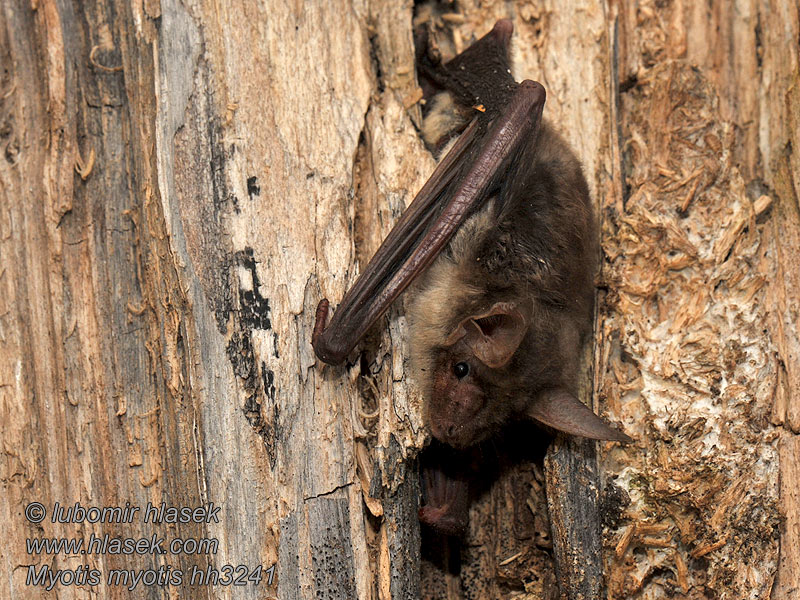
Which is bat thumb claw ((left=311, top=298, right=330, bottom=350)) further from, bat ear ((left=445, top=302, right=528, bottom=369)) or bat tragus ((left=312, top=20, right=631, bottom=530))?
bat ear ((left=445, top=302, right=528, bottom=369))

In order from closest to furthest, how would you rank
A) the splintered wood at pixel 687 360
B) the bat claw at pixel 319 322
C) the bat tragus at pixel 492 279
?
the bat claw at pixel 319 322
the bat tragus at pixel 492 279
the splintered wood at pixel 687 360

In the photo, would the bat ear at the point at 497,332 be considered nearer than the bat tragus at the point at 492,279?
Yes

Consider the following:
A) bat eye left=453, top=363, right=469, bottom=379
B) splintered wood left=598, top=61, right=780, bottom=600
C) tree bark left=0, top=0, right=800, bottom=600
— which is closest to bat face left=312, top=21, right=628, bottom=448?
bat eye left=453, top=363, right=469, bottom=379

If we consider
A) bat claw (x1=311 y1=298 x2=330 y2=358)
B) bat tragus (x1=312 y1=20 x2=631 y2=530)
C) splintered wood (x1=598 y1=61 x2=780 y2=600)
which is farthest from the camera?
splintered wood (x1=598 y1=61 x2=780 y2=600)

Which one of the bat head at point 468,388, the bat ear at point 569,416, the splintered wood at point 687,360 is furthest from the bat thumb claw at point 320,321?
the splintered wood at point 687,360

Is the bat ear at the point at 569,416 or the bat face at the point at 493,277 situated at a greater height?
the bat face at the point at 493,277

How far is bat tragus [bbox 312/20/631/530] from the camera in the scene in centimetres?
364

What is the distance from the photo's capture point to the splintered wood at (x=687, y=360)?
3.79m

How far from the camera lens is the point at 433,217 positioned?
3.73m

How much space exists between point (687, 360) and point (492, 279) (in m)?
1.20

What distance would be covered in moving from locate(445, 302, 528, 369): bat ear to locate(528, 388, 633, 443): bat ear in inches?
15.3

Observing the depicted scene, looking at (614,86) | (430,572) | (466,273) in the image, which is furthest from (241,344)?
(614,86)

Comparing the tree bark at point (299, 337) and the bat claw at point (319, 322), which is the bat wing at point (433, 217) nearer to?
the bat claw at point (319, 322)

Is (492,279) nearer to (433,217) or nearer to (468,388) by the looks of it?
(433,217)
